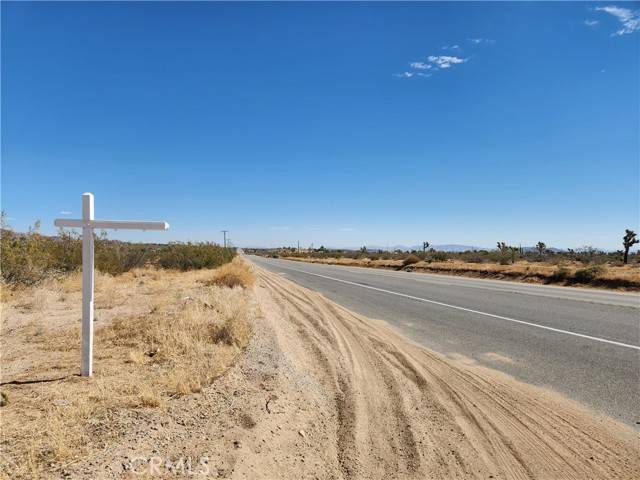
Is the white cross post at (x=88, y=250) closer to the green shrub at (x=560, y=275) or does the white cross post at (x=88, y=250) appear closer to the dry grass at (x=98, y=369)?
the dry grass at (x=98, y=369)

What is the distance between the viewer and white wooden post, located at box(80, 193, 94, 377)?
16.0 feet

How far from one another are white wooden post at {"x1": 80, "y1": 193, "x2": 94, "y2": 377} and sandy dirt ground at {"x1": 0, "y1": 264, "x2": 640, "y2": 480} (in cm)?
152

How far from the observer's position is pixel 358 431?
3.94 metres

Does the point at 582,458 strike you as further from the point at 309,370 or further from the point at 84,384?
the point at 84,384

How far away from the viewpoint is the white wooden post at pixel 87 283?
4.89 metres

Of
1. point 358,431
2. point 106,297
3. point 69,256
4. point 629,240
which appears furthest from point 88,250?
point 629,240

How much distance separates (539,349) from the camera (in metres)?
7.50

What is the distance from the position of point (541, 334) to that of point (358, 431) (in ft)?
21.1

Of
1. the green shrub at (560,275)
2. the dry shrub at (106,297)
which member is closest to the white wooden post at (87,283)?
the dry shrub at (106,297)

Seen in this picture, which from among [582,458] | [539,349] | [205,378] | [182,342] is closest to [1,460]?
[205,378]

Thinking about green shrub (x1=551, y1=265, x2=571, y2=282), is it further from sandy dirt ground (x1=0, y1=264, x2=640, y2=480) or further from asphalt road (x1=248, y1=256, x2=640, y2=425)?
sandy dirt ground (x1=0, y1=264, x2=640, y2=480)

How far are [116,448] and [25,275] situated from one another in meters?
13.5

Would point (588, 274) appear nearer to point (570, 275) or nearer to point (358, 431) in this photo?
point (570, 275)

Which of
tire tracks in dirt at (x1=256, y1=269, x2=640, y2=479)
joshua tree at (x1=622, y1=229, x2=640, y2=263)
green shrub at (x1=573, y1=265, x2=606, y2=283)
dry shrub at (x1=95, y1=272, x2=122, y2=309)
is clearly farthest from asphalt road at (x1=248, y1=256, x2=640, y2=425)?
joshua tree at (x1=622, y1=229, x2=640, y2=263)
